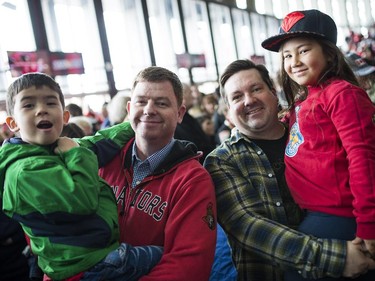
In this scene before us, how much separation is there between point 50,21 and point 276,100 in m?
9.93

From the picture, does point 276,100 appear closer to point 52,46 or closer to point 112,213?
point 112,213

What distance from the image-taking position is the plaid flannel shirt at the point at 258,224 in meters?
1.33

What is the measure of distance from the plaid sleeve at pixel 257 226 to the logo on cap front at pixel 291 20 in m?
0.59

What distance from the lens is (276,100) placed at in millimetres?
1767

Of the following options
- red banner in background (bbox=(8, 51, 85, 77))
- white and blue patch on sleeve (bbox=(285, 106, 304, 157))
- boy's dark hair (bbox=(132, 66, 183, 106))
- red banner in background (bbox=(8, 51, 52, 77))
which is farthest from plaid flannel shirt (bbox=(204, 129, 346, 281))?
red banner in background (bbox=(8, 51, 85, 77))

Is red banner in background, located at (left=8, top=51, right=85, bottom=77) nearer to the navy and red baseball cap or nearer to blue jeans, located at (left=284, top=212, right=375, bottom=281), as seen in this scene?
the navy and red baseball cap

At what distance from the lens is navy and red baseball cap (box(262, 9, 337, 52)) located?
60.4 inches

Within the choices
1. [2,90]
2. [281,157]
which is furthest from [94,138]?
[2,90]

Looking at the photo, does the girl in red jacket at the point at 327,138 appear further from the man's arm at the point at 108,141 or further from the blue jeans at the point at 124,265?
the man's arm at the point at 108,141

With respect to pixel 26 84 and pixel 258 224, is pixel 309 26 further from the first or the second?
pixel 26 84

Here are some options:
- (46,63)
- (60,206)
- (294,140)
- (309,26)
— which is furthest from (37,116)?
(46,63)

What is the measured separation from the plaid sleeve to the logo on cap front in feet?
1.94

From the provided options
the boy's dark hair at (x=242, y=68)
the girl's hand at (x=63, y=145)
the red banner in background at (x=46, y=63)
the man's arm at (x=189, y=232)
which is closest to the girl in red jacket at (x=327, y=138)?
the boy's dark hair at (x=242, y=68)

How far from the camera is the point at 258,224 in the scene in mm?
1442
